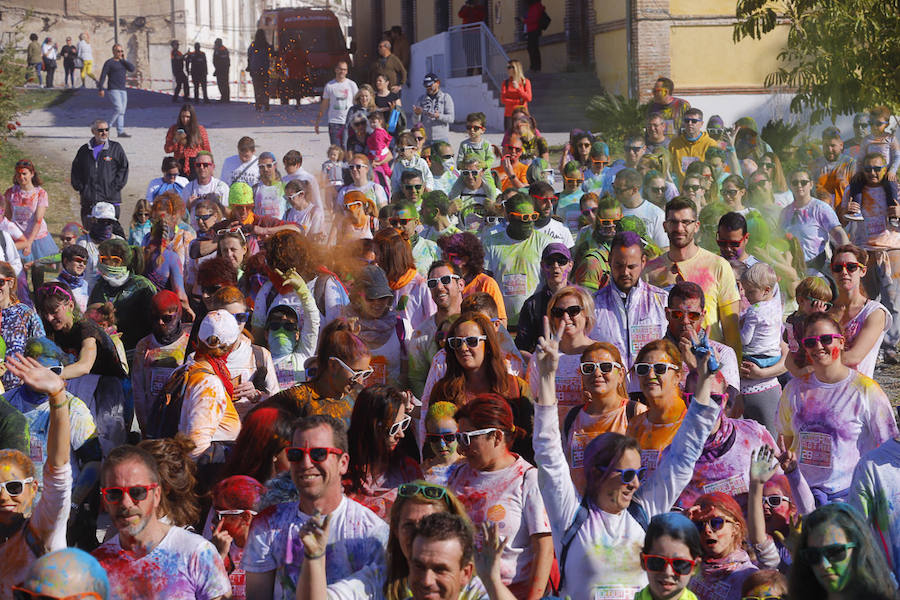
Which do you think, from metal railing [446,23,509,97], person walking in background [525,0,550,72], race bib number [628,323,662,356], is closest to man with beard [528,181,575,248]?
race bib number [628,323,662,356]

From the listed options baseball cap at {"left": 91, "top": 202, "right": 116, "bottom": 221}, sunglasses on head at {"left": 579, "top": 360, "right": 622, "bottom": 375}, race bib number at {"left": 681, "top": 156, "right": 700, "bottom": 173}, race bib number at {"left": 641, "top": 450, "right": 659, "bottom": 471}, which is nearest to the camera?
race bib number at {"left": 641, "top": 450, "right": 659, "bottom": 471}

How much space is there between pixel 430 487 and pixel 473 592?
0.44 m

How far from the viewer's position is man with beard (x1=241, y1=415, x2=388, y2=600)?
4711mm

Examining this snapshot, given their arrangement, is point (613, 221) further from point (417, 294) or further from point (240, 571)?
point (240, 571)

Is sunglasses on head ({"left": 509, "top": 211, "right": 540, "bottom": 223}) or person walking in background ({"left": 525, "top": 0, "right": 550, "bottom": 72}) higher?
person walking in background ({"left": 525, "top": 0, "right": 550, "bottom": 72})

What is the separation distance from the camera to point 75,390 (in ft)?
24.1

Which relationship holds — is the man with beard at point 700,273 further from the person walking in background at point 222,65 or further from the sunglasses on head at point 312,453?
the person walking in background at point 222,65

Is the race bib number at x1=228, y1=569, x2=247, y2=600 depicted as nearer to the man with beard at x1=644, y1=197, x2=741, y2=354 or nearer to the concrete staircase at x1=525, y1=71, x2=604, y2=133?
the man with beard at x1=644, y1=197, x2=741, y2=354

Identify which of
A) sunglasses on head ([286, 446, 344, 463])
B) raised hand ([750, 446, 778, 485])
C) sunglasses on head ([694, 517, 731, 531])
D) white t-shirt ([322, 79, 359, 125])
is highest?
white t-shirt ([322, 79, 359, 125])

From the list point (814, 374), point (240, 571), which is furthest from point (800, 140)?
point (240, 571)

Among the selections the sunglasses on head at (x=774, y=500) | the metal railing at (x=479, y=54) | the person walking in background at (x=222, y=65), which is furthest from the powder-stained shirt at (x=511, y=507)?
the person walking in background at (x=222, y=65)

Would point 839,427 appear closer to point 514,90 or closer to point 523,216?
point 523,216

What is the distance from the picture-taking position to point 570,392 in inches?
265

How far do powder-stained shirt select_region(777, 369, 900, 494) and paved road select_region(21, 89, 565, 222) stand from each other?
49.1 feet
